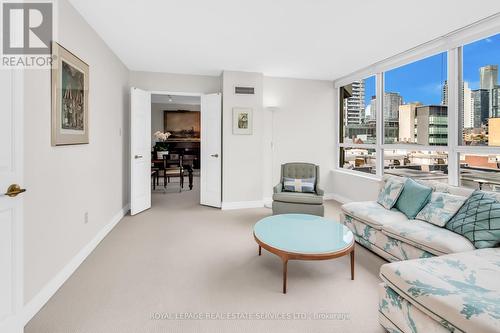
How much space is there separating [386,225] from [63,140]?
3.24 meters

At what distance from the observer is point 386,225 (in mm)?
2688

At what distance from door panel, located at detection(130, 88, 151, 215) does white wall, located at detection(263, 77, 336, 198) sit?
2.30 metres

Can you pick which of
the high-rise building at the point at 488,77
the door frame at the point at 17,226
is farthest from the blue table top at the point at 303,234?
the high-rise building at the point at 488,77

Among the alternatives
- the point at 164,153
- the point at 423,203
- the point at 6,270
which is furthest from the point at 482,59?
the point at 164,153

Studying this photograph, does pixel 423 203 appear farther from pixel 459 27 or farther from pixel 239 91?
pixel 239 91

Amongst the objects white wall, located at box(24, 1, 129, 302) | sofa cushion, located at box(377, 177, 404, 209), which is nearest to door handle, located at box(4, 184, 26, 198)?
white wall, located at box(24, 1, 129, 302)

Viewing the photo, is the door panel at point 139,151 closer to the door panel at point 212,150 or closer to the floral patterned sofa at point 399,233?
the door panel at point 212,150

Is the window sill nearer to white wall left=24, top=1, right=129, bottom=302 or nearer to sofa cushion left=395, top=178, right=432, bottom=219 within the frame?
sofa cushion left=395, top=178, right=432, bottom=219

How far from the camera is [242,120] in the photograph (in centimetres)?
494

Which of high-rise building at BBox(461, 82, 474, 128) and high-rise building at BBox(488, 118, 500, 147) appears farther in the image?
high-rise building at BBox(461, 82, 474, 128)

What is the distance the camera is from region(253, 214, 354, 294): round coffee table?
221 cm

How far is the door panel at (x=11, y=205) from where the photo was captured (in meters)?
1.51

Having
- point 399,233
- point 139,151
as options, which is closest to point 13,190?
point 399,233

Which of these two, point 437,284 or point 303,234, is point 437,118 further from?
point 437,284
